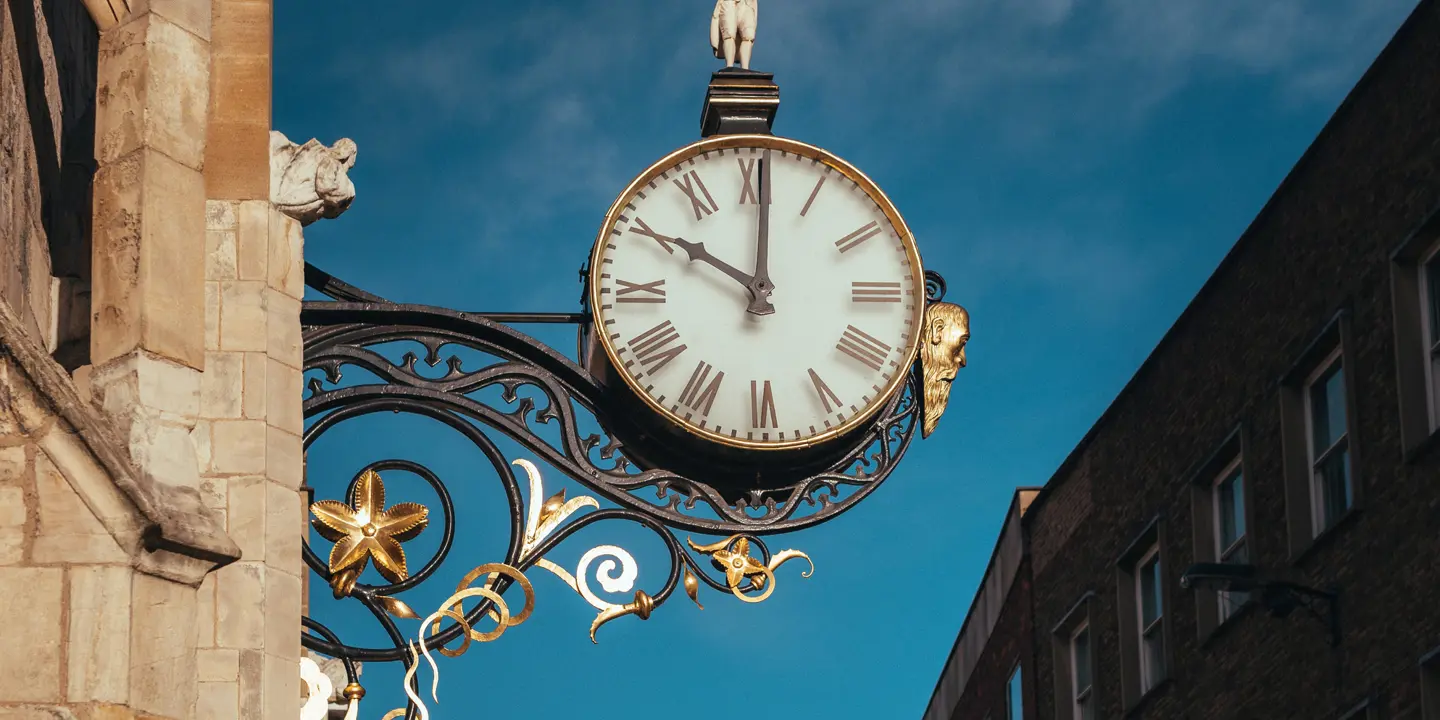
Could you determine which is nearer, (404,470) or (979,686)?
(404,470)

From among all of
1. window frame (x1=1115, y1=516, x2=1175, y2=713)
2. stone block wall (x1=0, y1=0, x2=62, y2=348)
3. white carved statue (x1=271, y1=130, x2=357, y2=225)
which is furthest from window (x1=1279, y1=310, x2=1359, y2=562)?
stone block wall (x1=0, y1=0, x2=62, y2=348)

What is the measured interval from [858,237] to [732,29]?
115 centimetres

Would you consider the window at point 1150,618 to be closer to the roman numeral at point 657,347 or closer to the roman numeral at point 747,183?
the roman numeral at point 747,183

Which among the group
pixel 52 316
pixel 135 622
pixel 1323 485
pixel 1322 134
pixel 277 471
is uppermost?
pixel 1322 134

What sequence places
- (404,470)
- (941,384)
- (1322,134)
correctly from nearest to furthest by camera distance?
(404,470)
(941,384)
(1322,134)

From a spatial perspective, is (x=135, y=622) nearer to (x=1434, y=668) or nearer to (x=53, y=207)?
(x=53, y=207)

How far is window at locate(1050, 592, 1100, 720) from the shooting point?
3130 cm

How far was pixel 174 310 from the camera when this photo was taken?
862 cm

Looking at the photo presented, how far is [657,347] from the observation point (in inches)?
446

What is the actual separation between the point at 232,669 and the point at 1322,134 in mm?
15224

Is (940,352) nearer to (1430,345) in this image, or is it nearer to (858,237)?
A: (858,237)

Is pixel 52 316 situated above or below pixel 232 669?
above

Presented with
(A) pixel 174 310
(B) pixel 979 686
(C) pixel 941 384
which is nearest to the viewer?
(A) pixel 174 310

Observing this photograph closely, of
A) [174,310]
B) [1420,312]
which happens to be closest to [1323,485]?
[1420,312]
